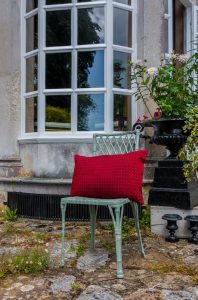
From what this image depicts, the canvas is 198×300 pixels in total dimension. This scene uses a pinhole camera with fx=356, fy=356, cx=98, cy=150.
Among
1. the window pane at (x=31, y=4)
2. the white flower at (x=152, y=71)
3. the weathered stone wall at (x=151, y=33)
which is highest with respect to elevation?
the window pane at (x=31, y=4)

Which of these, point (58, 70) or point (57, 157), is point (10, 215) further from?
point (58, 70)

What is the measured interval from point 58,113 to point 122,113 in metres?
0.72

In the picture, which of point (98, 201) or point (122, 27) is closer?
point (98, 201)

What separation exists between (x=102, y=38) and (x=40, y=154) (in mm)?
1461

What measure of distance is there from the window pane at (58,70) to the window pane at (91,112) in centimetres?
26

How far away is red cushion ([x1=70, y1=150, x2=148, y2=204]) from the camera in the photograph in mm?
2305

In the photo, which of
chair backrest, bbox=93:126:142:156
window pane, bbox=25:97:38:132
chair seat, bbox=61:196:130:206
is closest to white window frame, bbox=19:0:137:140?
window pane, bbox=25:97:38:132

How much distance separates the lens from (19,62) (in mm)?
4316

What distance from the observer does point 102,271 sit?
7.43 feet

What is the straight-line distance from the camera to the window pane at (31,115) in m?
4.19

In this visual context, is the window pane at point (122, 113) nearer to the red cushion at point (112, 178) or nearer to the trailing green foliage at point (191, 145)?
the trailing green foliage at point (191, 145)

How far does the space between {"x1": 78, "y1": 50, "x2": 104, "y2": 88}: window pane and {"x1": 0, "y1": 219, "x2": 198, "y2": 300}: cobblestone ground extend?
1677mm

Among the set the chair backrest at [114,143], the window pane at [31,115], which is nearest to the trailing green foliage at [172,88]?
the chair backrest at [114,143]

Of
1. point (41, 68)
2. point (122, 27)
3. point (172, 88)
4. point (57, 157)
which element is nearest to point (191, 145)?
point (172, 88)
